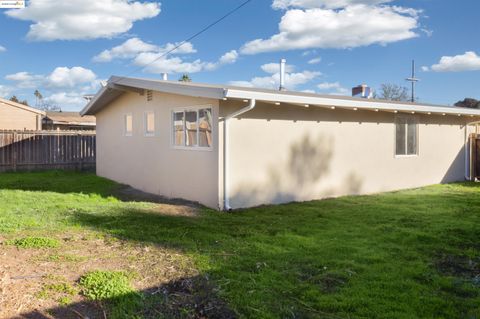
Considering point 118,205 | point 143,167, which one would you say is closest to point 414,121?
point 143,167

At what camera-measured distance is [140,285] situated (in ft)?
13.8

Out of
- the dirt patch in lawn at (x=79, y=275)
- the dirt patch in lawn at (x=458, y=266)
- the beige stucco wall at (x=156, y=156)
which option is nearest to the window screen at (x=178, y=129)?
the beige stucco wall at (x=156, y=156)

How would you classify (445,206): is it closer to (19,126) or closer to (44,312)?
(44,312)

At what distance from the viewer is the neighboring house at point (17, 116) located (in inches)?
1078

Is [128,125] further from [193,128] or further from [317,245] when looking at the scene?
[317,245]

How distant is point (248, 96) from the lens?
795cm

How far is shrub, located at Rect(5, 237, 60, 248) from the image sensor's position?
17.8 feet

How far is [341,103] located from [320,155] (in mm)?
1330

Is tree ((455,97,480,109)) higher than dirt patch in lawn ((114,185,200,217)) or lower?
higher

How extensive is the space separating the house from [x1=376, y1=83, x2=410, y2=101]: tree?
1176 inches

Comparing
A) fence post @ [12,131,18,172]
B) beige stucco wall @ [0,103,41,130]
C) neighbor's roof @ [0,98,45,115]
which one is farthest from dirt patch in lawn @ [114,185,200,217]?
beige stucco wall @ [0,103,41,130]

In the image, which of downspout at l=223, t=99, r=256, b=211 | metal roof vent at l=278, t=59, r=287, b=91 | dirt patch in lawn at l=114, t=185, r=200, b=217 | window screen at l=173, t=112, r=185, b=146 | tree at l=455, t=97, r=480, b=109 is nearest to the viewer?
dirt patch in lawn at l=114, t=185, r=200, b=217

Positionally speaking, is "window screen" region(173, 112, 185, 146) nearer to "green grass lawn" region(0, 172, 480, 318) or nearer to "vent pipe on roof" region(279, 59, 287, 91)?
"green grass lawn" region(0, 172, 480, 318)

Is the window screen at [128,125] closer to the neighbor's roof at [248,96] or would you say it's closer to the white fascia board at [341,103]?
the neighbor's roof at [248,96]
